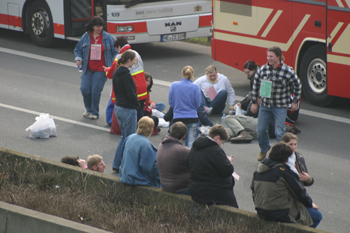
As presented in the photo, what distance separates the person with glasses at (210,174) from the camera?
5.74 meters

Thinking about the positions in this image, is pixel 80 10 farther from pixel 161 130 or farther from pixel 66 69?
pixel 161 130

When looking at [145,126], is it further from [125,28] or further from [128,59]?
[125,28]

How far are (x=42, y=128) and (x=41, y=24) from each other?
7441 mm

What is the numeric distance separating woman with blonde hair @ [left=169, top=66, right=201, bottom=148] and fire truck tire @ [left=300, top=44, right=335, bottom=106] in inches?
152

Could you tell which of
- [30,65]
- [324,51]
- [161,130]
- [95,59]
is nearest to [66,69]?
[30,65]

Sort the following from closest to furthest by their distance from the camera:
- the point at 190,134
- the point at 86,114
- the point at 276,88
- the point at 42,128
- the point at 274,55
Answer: the point at 274,55, the point at 276,88, the point at 190,134, the point at 42,128, the point at 86,114

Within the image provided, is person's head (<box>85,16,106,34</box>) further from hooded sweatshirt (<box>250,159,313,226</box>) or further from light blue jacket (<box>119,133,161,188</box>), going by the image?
hooded sweatshirt (<box>250,159,313,226</box>)

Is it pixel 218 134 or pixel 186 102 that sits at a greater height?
pixel 218 134

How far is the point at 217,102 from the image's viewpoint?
35.0ft

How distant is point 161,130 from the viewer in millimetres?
10047

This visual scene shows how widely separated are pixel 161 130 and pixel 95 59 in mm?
1759

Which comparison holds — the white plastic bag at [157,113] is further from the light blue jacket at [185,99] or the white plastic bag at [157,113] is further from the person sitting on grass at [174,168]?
the person sitting on grass at [174,168]

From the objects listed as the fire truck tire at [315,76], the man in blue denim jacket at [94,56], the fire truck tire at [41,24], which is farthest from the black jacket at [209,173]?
the fire truck tire at [41,24]

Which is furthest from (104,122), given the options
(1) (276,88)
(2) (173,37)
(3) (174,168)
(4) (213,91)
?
(2) (173,37)
